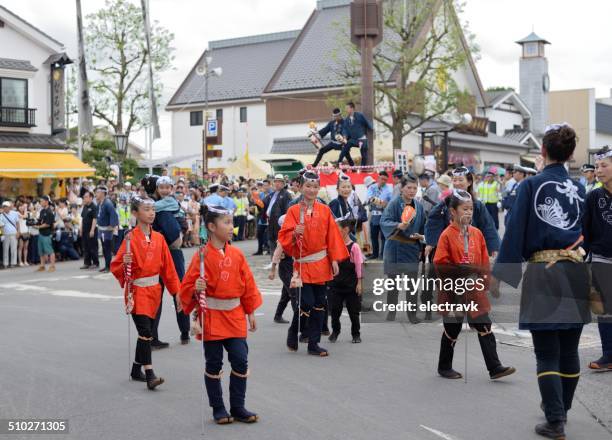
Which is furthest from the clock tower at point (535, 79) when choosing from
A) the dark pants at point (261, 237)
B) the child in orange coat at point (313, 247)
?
the child in orange coat at point (313, 247)

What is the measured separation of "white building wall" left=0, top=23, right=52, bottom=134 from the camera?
35.7 meters

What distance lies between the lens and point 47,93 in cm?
3659

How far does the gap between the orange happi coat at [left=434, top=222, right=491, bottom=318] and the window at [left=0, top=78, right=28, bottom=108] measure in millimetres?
31207

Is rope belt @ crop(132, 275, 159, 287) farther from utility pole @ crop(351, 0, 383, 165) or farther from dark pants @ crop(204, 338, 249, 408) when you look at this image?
utility pole @ crop(351, 0, 383, 165)

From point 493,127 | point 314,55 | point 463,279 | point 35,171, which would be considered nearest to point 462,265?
point 463,279

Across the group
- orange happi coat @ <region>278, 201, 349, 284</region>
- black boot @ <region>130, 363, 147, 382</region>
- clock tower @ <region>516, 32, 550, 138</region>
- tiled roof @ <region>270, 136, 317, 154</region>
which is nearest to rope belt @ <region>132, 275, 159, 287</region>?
black boot @ <region>130, 363, 147, 382</region>

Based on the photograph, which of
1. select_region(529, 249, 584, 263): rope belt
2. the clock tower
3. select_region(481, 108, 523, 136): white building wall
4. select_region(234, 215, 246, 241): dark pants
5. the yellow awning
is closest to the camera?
select_region(529, 249, 584, 263): rope belt

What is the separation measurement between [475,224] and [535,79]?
56.8m

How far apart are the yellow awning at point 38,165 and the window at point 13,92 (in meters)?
2.29

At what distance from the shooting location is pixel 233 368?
6262mm

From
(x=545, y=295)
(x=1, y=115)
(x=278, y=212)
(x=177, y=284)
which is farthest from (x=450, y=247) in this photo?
(x=1, y=115)

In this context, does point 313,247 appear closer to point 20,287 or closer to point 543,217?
point 543,217

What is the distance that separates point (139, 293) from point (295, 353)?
2.18 m

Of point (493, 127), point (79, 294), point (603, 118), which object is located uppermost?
point (603, 118)
